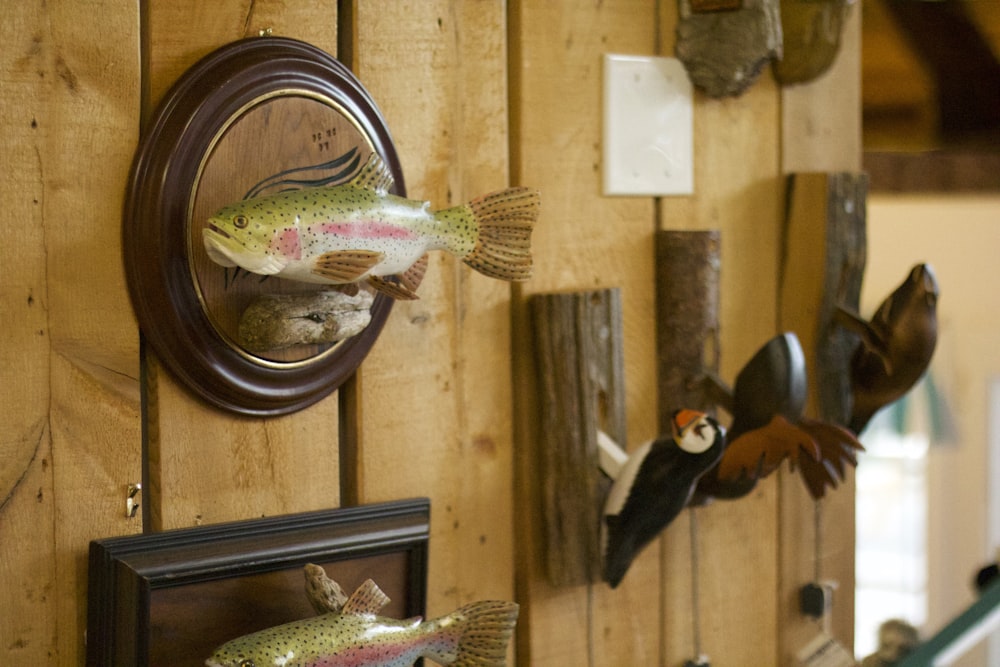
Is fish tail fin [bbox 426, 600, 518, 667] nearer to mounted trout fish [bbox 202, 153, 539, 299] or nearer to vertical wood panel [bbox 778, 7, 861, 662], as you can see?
mounted trout fish [bbox 202, 153, 539, 299]

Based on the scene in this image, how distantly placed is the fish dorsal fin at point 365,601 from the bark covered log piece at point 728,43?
72cm

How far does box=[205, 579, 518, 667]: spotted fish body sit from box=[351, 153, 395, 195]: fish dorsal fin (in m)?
0.34

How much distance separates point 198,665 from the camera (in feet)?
2.97

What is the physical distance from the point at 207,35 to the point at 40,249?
0.24 metres

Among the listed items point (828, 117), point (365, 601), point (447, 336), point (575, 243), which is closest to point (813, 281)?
point (828, 117)

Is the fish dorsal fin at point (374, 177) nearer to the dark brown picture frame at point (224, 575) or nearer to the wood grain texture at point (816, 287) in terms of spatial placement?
the dark brown picture frame at point (224, 575)

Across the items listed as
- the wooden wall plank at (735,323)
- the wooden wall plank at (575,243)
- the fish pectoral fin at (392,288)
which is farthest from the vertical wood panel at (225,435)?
the wooden wall plank at (735,323)

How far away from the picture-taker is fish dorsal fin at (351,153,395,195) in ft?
3.01

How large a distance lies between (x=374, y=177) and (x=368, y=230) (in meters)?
0.07

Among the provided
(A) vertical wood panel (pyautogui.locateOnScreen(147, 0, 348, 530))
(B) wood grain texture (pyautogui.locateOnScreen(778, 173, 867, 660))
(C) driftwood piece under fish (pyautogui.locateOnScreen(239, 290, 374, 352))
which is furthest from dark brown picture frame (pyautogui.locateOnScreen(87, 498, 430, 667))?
(B) wood grain texture (pyautogui.locateOnScreen(778, 173, 867, 660))

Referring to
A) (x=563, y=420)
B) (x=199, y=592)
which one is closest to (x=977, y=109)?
(x=563, y=420)

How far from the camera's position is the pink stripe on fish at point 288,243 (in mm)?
818

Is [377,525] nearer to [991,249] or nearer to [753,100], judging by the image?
[753,100]

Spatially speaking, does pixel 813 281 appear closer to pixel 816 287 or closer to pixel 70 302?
A: pixel 816 287
